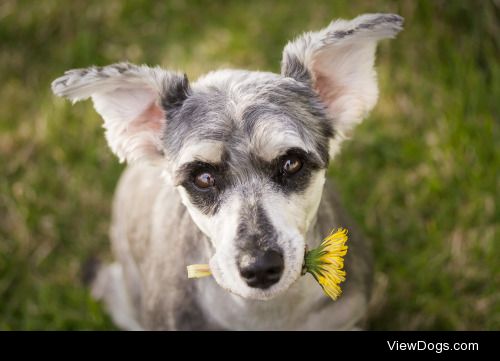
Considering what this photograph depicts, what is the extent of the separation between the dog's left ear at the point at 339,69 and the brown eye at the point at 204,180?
0.72m

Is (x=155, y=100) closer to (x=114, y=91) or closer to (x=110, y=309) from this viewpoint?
(x=114, y=91)

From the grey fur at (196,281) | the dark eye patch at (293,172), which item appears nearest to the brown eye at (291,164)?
the dark eye patch at (293,172)

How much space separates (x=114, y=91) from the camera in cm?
328

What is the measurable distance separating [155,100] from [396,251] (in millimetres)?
2553

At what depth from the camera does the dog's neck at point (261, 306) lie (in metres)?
3.48

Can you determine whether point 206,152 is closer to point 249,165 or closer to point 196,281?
point 249,165

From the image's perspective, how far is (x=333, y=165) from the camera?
5.56 m

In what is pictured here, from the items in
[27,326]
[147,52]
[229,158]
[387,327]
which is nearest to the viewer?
[229,158]

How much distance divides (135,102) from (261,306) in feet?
4.40

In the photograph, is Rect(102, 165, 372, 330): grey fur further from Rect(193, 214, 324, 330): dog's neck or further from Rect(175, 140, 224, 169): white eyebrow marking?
Rect(175, 140, 224, 169): white eyebrow marking

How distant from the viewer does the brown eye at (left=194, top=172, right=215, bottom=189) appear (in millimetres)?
3029

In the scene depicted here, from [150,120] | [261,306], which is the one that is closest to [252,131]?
[150,120]

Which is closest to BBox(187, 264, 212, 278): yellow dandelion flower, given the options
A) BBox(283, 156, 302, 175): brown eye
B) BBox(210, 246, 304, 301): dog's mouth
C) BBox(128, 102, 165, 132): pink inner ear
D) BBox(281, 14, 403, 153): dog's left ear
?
BBox(210, 246, 304, 301): dog's mouth
